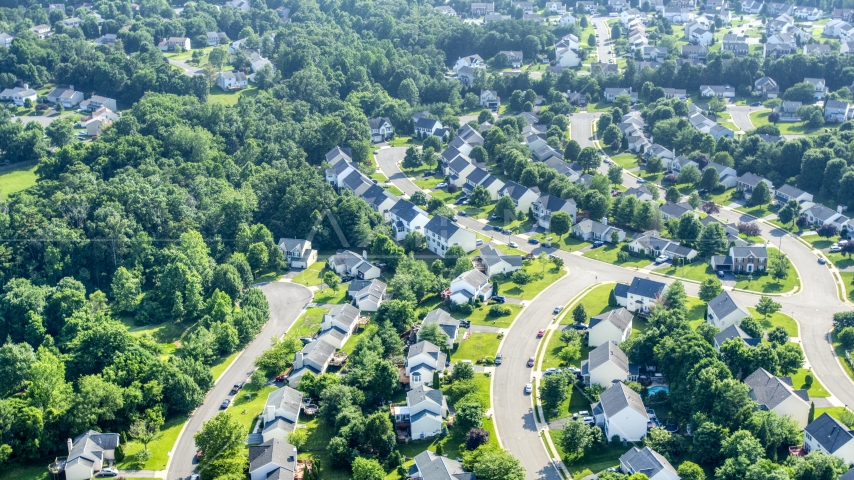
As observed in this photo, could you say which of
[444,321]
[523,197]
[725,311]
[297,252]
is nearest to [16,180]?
[297,252]

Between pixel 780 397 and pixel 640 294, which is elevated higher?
pixel 780 397

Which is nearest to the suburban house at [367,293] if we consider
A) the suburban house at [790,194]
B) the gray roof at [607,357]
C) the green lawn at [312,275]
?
the green lawn at [312,275]

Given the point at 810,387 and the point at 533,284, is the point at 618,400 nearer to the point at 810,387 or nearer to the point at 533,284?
the point at 810,387

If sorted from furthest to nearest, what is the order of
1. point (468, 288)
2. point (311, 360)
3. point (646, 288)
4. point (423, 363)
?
point (468, 288) < point (646, 288) < point (311, 360) < point (423, 363)

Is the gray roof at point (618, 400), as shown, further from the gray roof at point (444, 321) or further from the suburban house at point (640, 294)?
the suburban house at point (640, 294)

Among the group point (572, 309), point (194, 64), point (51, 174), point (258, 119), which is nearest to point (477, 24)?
point (194, 64)
